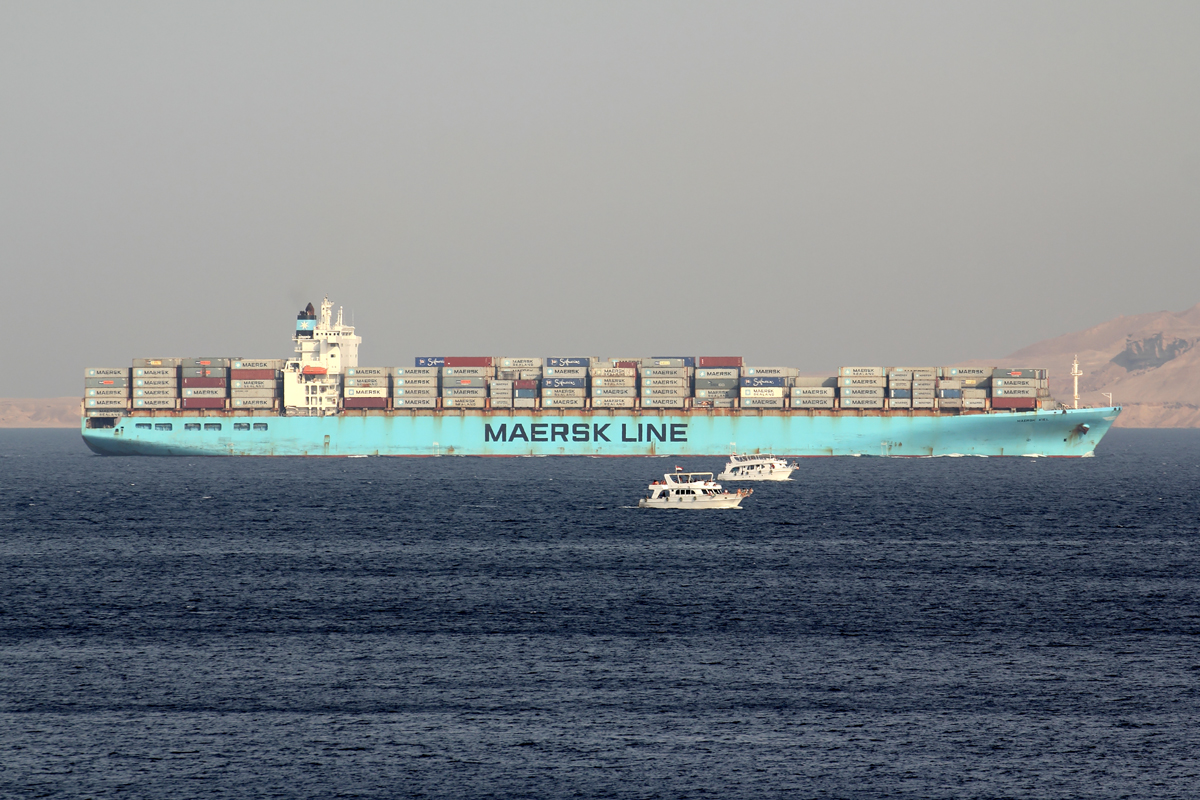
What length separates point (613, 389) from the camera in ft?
387

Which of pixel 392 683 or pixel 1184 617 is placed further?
pixel 1184 617

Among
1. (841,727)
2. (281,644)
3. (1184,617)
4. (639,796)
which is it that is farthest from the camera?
(1184,617)

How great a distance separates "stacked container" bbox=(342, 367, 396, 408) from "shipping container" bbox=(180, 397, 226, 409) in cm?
1250

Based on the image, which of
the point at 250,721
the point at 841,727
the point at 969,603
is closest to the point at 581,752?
the point at 841,727

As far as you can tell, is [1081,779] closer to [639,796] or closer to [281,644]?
[639,796]

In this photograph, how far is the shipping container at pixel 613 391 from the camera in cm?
11800

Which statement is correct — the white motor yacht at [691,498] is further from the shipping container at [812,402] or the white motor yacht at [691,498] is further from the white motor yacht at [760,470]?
the shipping container at [812,402]

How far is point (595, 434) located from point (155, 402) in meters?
44.2

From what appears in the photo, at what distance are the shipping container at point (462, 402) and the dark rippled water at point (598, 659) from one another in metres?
56.5

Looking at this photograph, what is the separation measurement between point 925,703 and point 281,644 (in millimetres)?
16191

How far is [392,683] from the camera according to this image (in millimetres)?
26578

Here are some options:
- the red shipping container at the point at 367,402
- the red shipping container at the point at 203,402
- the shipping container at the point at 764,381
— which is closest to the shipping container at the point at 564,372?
the shipping container at the point at 764,381

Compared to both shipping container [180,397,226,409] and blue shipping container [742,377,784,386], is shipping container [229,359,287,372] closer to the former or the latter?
shipping container [180,397,226,409]

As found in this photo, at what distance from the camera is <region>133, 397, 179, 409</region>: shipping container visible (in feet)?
389
